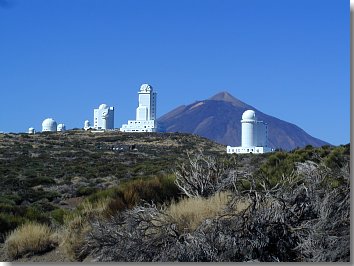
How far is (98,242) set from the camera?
266 inches

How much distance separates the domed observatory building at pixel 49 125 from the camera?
6594 cm

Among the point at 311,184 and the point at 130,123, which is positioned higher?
the point at 130,123

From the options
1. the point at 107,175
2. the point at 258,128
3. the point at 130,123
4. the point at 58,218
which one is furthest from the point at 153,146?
the point at 58,218

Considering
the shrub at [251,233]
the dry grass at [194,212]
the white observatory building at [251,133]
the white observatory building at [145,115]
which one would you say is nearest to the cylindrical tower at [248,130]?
the white observatory building at [251,133]

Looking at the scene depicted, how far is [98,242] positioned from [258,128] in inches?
1286

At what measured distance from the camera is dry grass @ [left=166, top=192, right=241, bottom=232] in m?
6.83

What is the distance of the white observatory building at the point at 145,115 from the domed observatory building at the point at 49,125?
7613 mm

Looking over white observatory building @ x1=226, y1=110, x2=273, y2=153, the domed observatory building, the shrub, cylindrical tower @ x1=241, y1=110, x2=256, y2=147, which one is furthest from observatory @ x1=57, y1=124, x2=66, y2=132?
the shrub

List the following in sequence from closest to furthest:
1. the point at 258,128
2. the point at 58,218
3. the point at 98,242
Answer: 1. the point at 98,242
2. the point at 58,218
3. the point at 258,128

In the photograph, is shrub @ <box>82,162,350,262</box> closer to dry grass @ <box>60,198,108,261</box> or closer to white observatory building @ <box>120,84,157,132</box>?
dry grass @ <box>60,198,108,261</box>

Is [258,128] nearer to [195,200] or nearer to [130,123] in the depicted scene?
[130,123]

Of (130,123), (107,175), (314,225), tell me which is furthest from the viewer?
(130,123)

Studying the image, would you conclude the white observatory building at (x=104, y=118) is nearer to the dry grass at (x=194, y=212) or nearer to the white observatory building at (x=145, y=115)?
the white observatory building at (x=145, y=115)

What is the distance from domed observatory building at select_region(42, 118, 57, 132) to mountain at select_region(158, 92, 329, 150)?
11487mm
